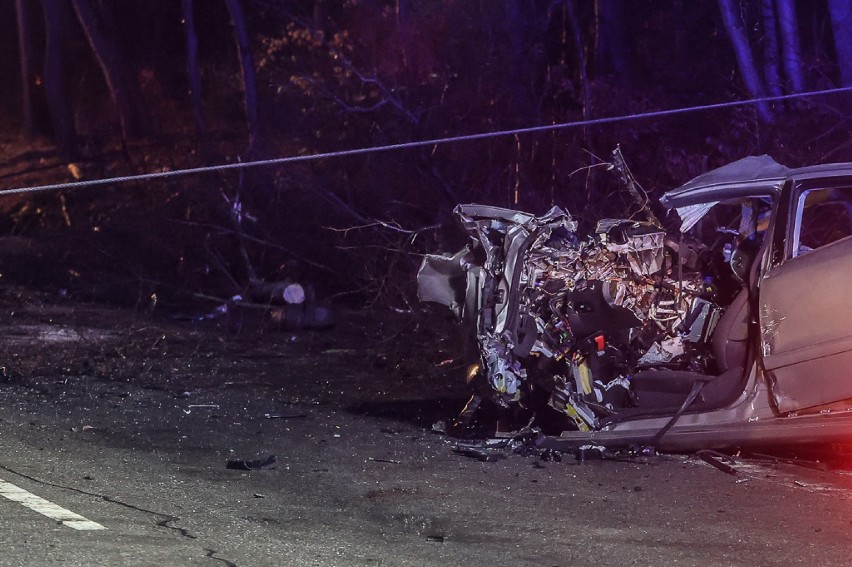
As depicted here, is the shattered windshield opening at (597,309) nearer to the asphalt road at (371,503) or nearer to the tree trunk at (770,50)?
the asphalt road at (371,503)

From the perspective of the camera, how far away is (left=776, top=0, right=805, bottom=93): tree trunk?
44.7ft

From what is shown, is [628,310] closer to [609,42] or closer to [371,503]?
[371,503]

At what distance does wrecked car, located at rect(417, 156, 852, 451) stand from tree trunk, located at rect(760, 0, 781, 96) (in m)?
7.14

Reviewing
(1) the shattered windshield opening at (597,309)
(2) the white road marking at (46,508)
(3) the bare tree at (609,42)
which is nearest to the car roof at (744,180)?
(1) the shattered windshield opening at (597,309)

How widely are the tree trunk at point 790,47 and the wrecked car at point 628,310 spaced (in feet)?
23.0

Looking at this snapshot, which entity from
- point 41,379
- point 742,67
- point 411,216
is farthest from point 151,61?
point 41,379

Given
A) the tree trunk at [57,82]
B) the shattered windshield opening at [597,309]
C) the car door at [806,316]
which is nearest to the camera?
the car door at [806,316]

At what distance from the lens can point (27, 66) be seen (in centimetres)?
3009

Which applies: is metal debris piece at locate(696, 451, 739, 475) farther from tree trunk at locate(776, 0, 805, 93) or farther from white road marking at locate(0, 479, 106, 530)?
tree trunk at locate(776, 0, 805, 93)

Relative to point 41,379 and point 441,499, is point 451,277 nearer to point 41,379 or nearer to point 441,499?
point 441,499

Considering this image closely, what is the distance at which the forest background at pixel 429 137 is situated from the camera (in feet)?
43.3

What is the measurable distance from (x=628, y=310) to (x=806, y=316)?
1.30 m

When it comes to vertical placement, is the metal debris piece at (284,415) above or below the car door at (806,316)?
below

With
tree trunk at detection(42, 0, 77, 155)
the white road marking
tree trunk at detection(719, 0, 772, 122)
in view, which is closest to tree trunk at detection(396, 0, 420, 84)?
tree trunk at detection(719, 0, 772, 122)
